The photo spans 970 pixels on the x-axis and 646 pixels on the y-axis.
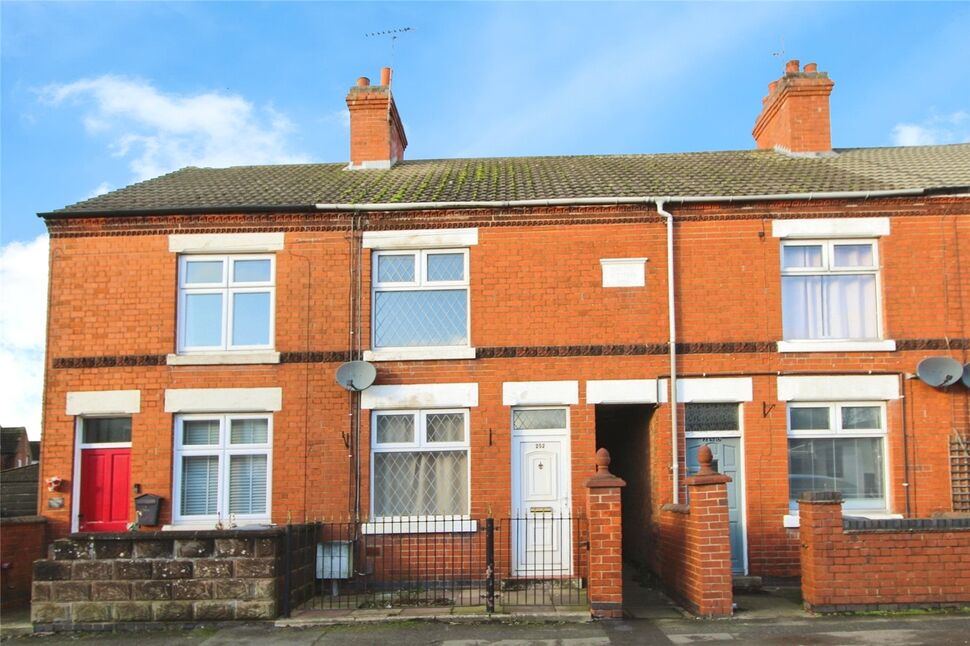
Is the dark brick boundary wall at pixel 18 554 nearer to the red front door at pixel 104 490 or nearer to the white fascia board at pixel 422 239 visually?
the red front door at pixel 104 490

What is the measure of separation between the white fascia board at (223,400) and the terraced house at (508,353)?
29mm

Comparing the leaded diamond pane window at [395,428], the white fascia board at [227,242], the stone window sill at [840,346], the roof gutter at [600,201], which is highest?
the roof gutter at [600,201]

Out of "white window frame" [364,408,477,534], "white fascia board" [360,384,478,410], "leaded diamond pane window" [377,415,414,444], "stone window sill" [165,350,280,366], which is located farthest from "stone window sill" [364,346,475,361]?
"stone window sill" [165,350,280,366]

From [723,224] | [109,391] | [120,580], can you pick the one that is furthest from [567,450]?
[109,391]

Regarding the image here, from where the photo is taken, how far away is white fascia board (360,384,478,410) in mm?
12047

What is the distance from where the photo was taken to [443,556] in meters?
11.5

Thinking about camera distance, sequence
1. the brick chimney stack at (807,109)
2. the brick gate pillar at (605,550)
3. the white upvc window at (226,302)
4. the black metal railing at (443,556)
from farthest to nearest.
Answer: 1. the brick chimney stack at (807,109)
2. the white upvc window at (226,302)
3. the black metal railing at (443,556)
4. the brick gate pillar at (605,550)

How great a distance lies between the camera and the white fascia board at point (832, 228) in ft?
40.1

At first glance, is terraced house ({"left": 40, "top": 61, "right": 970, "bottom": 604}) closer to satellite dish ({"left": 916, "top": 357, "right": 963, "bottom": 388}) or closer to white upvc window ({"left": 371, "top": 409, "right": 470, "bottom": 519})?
white upvc window ({"left": 371, "top": 409, "right": 470, "bottom": 519})

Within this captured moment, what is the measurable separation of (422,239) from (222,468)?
14.4 feet

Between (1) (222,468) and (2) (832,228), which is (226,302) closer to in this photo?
(1) (222,468)

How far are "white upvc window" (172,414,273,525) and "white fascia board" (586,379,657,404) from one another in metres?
4.66

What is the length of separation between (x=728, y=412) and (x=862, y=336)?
2.27 m

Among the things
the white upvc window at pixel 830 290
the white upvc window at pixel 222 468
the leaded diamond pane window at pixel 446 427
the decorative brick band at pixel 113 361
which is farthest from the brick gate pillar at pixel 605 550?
the decorative brick band at pixel 113 361
